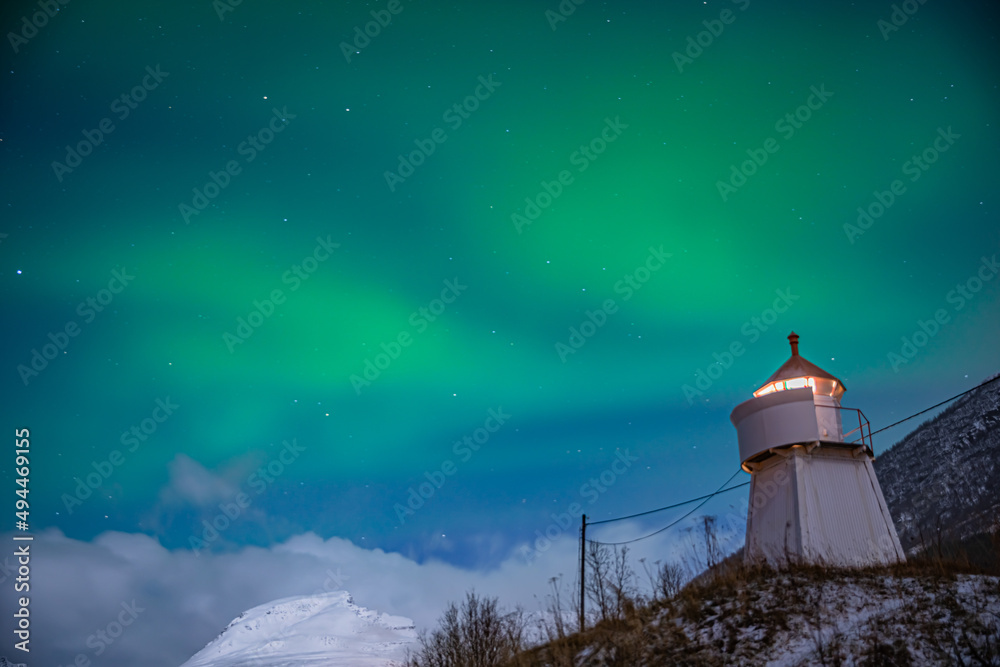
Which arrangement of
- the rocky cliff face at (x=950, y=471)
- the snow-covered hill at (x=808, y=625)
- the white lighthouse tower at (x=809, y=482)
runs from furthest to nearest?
the rocky cliff face at (x=950, y=471), the white lighthouse tower at (x=809, y=482), the snow-covered hill at (x=808, y=625)

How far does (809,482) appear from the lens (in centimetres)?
2052

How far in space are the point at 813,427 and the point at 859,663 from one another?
35.5 feet

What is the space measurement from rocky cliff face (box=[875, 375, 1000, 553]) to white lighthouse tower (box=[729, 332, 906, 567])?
93478mm

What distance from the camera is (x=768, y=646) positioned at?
42.7 ft

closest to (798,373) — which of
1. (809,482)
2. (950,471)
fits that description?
(809,482)

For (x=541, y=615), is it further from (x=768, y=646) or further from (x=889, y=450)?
(x=889, y=450)

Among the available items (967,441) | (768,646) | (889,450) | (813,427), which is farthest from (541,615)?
(889,450)

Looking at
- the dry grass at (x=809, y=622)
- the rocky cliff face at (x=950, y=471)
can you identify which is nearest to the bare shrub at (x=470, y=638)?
the dry grass at (x=809, y=622)

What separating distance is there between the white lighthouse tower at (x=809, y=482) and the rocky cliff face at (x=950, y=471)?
93.5 meters

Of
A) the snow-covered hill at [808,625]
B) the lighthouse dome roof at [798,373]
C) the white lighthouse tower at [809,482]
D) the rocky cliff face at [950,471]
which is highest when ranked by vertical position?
the rocky cliff face at [950,471]

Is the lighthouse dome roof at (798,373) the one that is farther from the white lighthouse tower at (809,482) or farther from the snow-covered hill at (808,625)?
the snow-covered hill at (808,625)

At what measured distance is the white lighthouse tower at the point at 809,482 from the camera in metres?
19.9

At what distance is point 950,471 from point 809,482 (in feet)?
460

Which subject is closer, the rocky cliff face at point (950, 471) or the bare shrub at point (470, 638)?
the bare shrub at point (470, 638)
